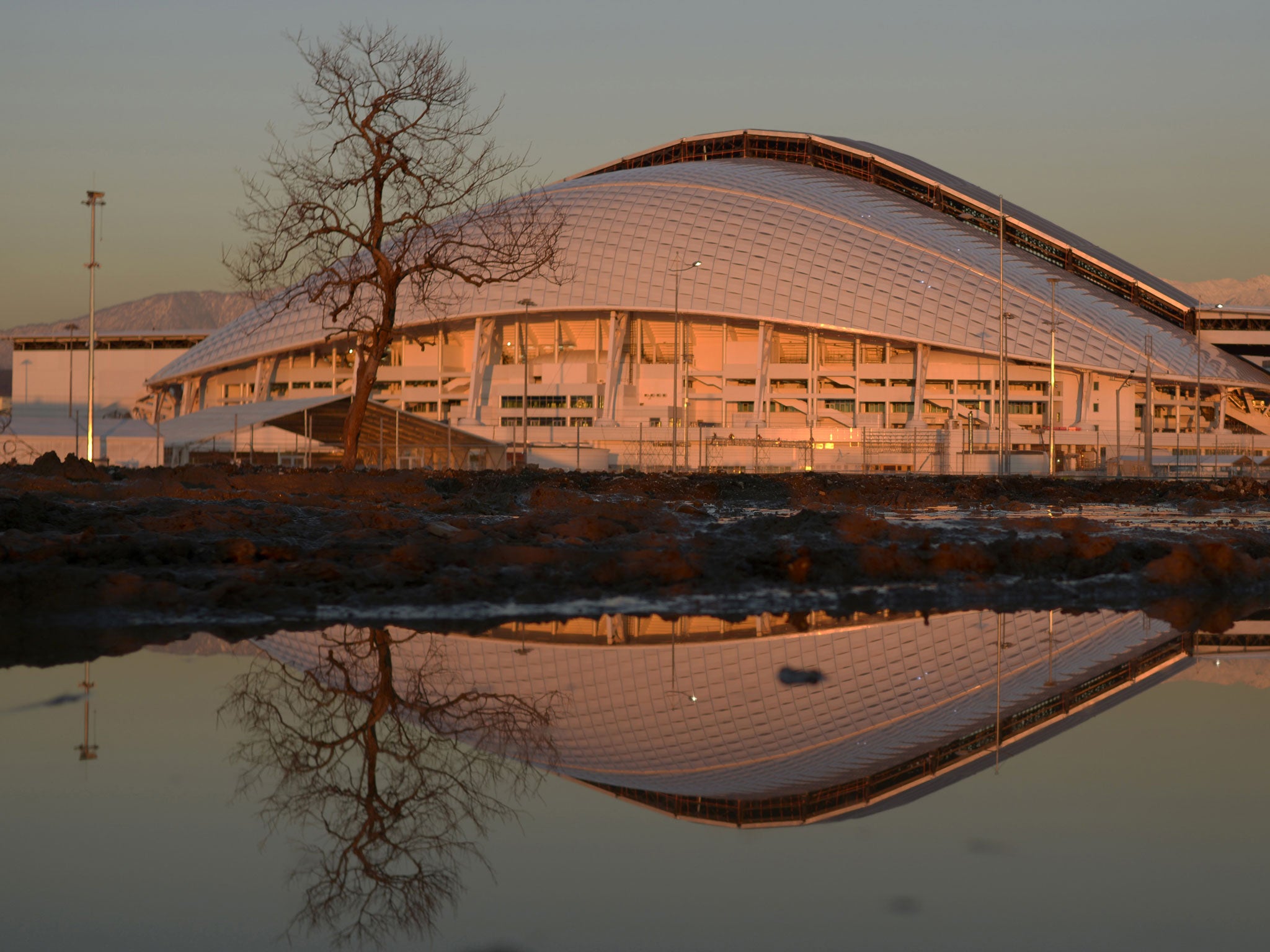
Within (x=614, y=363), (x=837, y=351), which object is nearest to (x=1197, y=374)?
(x=837, y=351)

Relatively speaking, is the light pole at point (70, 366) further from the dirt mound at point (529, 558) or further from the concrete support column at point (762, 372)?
the dirt mound at point (529, 558)

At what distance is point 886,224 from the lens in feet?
279

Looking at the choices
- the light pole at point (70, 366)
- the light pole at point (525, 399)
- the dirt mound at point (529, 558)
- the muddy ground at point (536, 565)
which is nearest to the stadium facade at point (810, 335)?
the light pole at point (525, 399)

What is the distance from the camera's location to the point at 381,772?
5727mm

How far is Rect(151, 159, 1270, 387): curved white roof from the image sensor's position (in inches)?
3140

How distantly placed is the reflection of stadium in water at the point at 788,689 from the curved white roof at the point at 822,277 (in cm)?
7016

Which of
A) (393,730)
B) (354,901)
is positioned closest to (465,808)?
(354,901)

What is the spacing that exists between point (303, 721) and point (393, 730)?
55 centimetres

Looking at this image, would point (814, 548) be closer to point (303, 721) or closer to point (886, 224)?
point (303, 721)

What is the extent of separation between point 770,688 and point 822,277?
75.6 metres

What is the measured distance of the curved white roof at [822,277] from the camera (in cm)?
7975

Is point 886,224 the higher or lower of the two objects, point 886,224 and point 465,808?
the higher

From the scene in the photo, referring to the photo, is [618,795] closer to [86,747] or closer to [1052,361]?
[86,747]

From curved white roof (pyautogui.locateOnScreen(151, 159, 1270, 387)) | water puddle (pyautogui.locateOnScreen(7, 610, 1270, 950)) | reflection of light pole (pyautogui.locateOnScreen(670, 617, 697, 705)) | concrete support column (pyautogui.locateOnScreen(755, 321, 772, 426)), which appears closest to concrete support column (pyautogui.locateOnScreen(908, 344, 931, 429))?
curved white roof (pyautogui.locateOnScreen(151, 159, 1270, 387))
